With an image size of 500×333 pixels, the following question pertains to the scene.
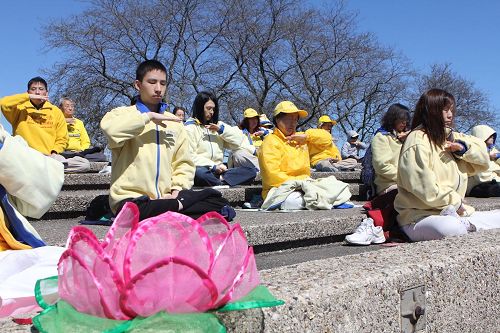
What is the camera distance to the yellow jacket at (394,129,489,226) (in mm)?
4586

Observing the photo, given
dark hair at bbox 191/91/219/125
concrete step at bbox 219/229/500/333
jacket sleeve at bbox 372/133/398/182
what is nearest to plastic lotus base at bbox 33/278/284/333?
concrete step at bbox 219/229/500/333

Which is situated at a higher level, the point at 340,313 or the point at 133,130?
the point at 133,130

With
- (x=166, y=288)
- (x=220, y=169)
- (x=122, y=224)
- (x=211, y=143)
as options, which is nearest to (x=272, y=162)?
(x=220, y=169)

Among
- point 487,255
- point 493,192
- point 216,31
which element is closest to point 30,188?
point 487,255

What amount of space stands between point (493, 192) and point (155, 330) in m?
7.85

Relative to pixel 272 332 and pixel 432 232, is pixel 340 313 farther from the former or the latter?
pixel 432 232

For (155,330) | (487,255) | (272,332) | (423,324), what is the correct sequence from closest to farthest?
(155,330), (272,332), (423,324), (487,255)

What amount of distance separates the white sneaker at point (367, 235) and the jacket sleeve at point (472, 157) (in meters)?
0.95

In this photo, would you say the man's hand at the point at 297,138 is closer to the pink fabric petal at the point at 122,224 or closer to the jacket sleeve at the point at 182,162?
the jacket sleeve at the point at 182,162

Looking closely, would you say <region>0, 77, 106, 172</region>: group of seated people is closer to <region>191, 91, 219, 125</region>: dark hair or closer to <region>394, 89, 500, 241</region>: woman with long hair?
<region>191, 91, 219, 125</region>: dark hair

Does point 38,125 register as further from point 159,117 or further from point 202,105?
point 159,117

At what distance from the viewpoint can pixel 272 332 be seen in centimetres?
172

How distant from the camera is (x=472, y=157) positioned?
16.3 feet

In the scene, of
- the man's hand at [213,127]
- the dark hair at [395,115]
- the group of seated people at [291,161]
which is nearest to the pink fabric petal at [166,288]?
the group of seated people at [291,161]
